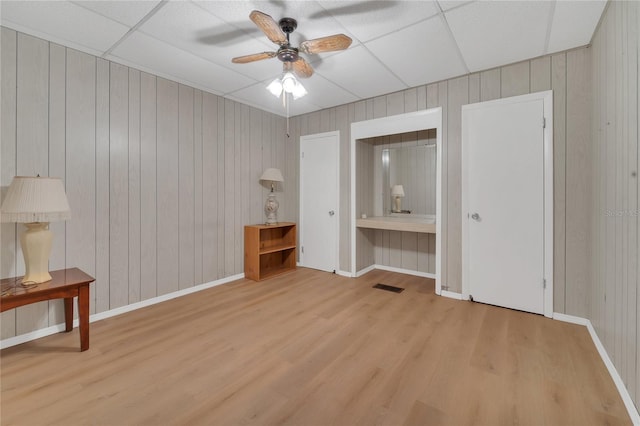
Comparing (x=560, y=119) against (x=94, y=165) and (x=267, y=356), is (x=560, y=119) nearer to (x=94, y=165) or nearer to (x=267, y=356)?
(x=267, y=356)

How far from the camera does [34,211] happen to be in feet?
6.31

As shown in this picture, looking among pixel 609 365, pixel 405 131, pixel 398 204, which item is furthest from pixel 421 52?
pixel 609 365

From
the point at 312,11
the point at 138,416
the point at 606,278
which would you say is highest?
the point at 312,11

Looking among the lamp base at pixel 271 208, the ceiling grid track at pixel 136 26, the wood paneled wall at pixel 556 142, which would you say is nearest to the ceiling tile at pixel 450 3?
the wood paneled wall at pixel 556 142

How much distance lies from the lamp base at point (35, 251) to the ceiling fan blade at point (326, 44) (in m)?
2.40

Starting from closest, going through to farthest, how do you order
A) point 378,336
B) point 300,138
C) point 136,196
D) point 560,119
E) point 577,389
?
point 577,389
point 378,336
point 560,119
point 136,196
point 300,138

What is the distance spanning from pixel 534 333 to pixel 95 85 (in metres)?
4.56

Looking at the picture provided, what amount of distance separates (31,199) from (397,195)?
405 centimetres

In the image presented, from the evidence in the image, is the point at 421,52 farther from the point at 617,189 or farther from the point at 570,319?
the point at 570,319

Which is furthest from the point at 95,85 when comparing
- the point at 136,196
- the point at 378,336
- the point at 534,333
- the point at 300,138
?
the point at 534,333

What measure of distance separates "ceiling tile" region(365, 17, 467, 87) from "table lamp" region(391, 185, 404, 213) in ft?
5.26

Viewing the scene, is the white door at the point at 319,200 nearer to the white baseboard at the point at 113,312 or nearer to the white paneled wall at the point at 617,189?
the white baseboard at the point at 113,312

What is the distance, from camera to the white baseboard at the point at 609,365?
1.46 m

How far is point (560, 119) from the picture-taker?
102 inches
